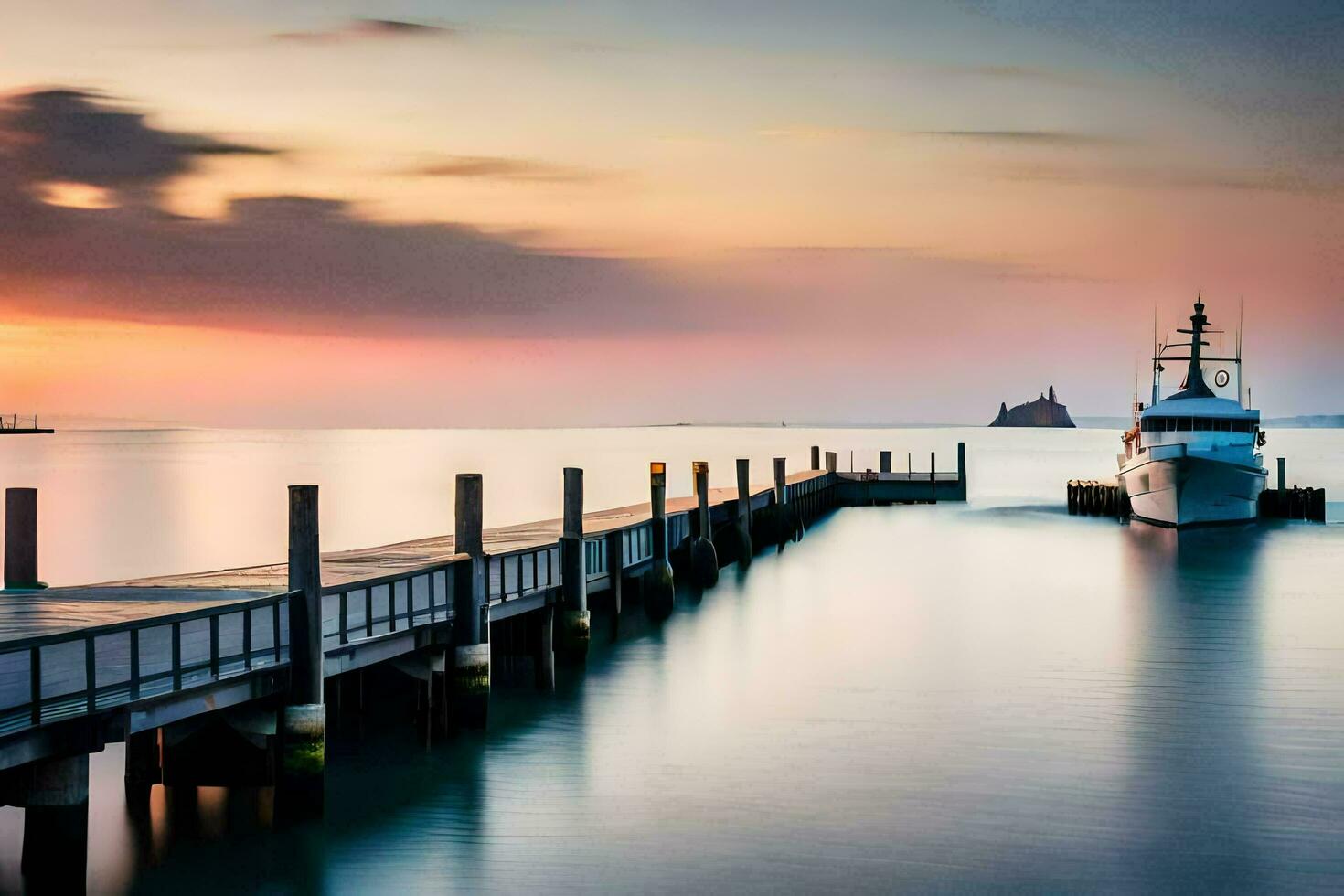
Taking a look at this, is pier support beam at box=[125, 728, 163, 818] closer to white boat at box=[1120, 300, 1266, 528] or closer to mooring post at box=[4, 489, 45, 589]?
mooring post at box=[4, 489, 45, 589]

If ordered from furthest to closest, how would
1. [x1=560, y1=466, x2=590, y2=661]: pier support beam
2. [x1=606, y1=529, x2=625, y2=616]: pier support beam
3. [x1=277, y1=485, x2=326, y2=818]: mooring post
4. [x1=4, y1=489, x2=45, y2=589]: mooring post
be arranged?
1. [x1=606, y1=529, x2=625, y2=616]: pier support beam
2. [x1=560, y1=466, x2=590, y2=661]: pier support beam
3. [x1=4, y1=489, x2=45, y2=589]: mooring post
4. [x1=277, y1=485, x2=326, y2=818]: mooring post

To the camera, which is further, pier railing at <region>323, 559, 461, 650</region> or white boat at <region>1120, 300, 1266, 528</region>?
white boat at <region>1120, 300, 1266, 528</region>

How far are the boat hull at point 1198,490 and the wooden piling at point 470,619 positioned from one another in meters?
41.4

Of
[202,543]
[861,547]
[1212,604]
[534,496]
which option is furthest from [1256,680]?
[534,496]

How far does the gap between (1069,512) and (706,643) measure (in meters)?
46.7

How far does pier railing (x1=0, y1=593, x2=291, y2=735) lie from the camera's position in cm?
1005

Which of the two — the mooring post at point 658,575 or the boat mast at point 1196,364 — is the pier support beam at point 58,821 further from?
the boat mast at point 1196,364

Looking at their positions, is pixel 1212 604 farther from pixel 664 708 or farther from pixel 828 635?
pixel 664 708

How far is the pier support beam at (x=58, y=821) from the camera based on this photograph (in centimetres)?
1007

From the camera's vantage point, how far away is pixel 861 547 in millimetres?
50562

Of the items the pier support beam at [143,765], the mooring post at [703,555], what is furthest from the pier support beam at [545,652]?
the mooring post at [703,555]

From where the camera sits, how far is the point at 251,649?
12641mm

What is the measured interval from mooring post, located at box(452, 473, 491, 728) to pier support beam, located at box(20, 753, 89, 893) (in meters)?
6.15

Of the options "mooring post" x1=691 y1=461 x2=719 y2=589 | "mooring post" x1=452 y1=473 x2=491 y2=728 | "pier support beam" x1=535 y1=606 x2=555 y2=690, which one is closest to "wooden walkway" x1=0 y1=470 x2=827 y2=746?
"mooring post" x1=452 y1=473 x2=491 y2=728
